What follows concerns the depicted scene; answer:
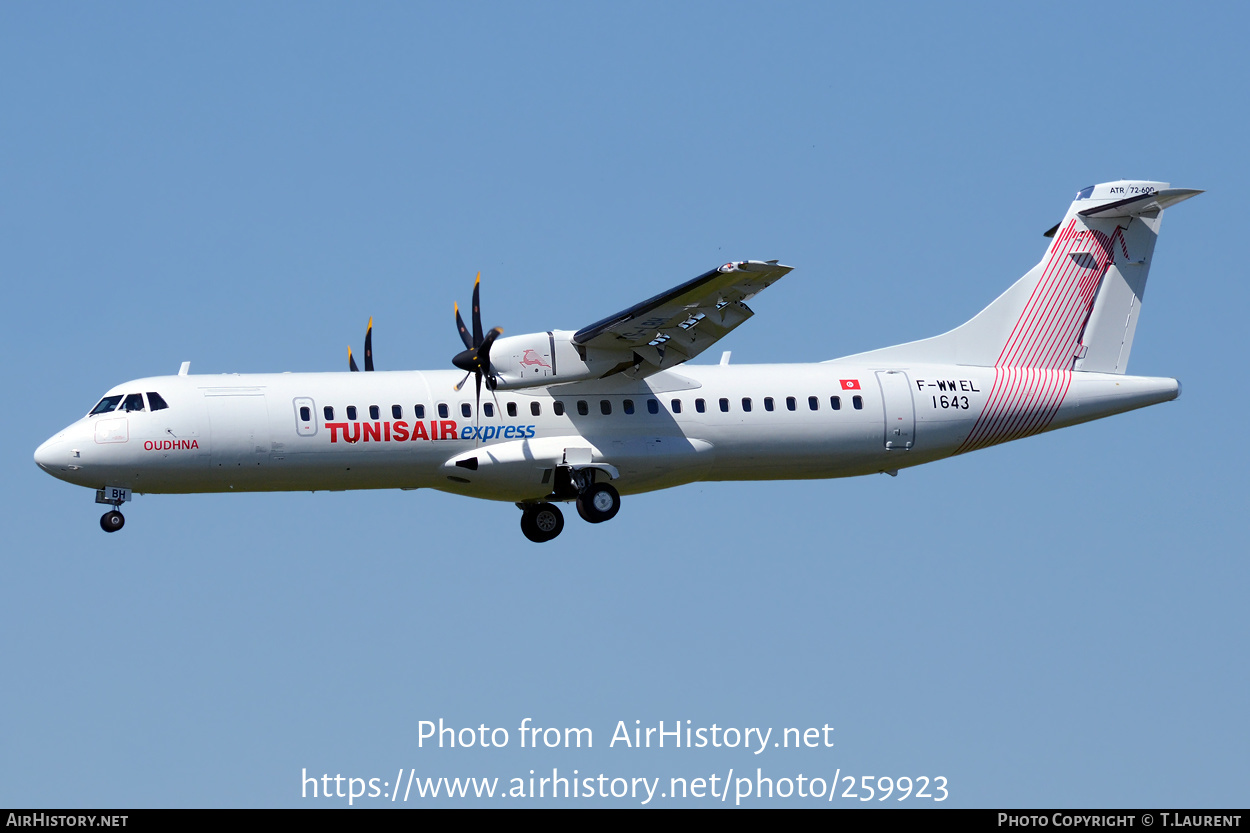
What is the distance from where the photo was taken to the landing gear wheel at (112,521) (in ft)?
93.4

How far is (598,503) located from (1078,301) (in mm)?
10935

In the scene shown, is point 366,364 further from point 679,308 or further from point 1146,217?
point 1146,217

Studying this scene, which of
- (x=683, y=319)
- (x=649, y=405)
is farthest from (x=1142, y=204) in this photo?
(x=649, y=405)

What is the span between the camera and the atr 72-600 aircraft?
93.3 ft

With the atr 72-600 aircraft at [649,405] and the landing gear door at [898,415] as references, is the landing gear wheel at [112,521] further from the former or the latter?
the landing gear door at [898,415]

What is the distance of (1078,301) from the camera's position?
33031 mm

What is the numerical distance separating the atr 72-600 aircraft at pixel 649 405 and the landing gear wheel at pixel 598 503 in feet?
0.13

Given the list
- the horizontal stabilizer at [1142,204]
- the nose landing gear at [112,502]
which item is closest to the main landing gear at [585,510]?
the nose landing gear at [112,502]

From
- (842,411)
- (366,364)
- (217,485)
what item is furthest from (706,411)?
(217,485)

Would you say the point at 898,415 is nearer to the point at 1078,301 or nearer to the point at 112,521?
the point at 1078,301

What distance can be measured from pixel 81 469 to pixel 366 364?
628 cm

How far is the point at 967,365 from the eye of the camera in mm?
32344
